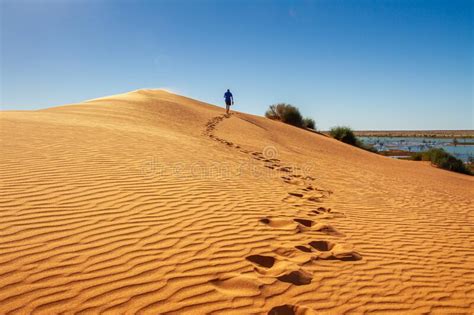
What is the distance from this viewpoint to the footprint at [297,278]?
306 centimetres

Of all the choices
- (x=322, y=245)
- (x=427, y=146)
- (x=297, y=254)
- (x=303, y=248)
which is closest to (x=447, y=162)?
(x=322, y=245)

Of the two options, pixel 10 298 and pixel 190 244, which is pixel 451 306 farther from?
pixel 10 298

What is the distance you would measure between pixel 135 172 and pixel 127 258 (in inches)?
111

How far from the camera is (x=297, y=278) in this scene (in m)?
3.12

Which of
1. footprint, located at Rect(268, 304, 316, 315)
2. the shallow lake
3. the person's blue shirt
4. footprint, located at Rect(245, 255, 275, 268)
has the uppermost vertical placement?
the person's blue shirt

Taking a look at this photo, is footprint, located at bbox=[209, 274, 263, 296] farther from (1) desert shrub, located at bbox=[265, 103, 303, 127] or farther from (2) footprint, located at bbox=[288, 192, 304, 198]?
(1) desert shrub, located at bbox=[265, 103, 303, 127]

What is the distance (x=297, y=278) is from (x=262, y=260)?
0.47 metres

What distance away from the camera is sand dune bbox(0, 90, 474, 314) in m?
2.63

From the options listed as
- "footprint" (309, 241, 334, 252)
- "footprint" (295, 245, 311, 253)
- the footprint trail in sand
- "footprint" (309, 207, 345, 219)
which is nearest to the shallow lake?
"footprint" (309, 207, 345, 219)

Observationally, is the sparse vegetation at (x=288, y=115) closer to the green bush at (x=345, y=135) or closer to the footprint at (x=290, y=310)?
the green bush at (x=345, y=135)

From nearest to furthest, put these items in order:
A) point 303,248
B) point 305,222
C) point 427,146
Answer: point 303,248 → point 305,222 → point 427,146

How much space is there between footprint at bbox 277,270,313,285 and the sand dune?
15 mm

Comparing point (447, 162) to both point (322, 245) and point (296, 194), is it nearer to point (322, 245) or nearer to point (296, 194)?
point (296, 194)

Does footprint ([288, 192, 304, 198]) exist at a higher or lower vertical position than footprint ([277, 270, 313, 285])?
higher
